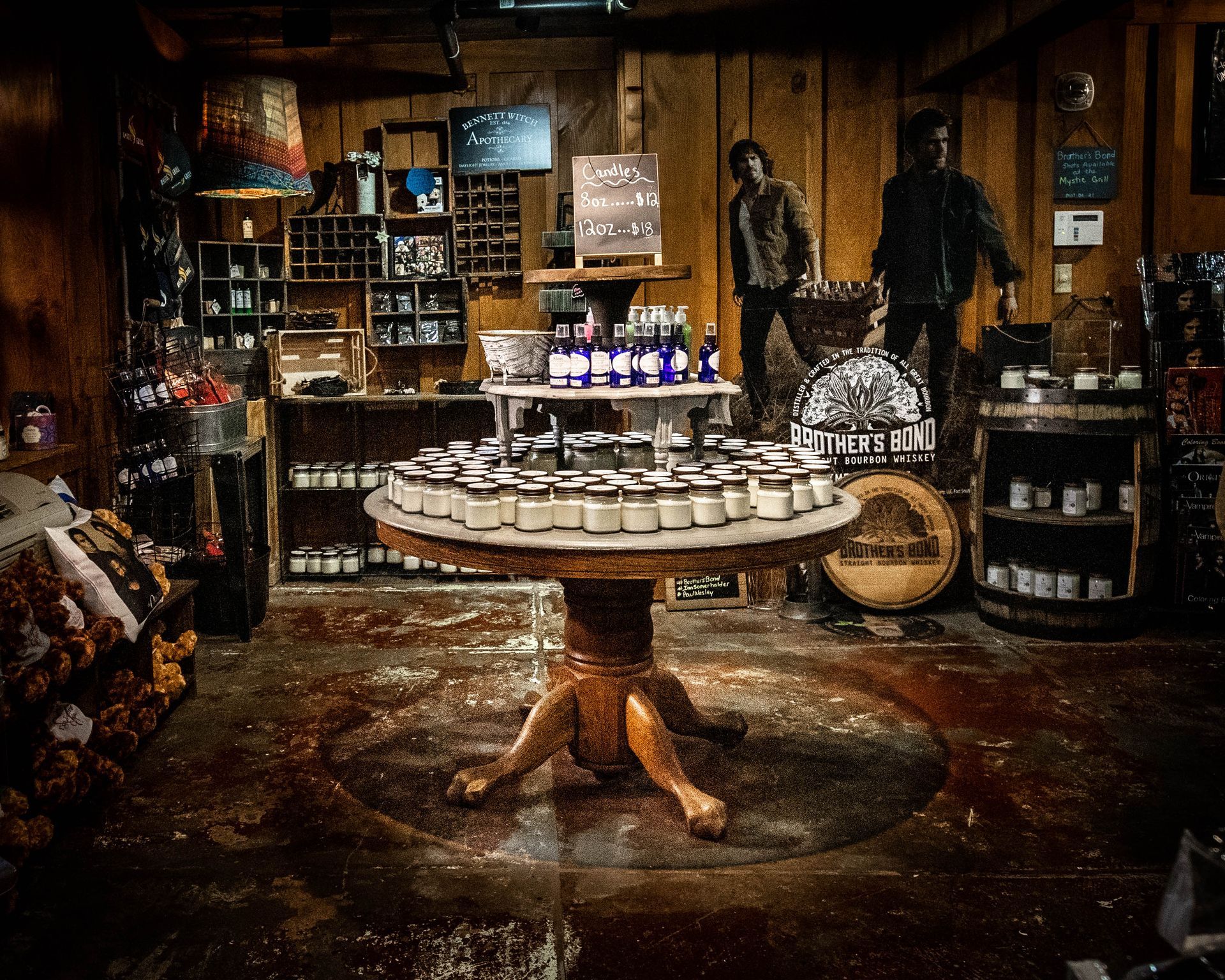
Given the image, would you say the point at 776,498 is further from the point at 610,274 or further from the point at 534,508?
the point at 610,274

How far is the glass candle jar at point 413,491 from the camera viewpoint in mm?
3326

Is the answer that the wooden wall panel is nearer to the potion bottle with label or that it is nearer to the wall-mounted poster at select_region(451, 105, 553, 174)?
the wall-mounted poster at select_region(451, 105, 553, 174)

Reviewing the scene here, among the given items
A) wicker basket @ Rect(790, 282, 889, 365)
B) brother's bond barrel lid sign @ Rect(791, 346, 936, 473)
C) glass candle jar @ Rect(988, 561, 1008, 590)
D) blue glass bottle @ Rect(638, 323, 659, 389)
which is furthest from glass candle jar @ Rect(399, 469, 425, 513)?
glass candle jar @ Rect(988, 561, 1008, 590)

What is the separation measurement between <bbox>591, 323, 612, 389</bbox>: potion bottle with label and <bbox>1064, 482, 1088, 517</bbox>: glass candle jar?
2638mm

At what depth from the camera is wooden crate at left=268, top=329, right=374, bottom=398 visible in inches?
253

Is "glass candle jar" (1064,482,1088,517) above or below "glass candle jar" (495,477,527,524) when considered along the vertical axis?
below

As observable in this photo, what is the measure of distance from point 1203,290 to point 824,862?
12.3 ft

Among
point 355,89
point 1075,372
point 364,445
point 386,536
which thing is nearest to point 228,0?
point 355,89

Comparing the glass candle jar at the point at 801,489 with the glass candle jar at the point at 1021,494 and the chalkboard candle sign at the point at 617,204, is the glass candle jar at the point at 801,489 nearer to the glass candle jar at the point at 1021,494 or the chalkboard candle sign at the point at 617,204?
the chalkboard candle sign at the point at 617,204

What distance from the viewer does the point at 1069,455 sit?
545 cm

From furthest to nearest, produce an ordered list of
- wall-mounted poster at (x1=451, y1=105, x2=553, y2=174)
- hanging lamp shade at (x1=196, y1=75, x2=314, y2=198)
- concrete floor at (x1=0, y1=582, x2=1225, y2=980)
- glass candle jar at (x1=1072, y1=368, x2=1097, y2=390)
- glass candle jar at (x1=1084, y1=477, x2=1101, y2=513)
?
wall-mounted poster at (x1=451, y1=105, x2=553, y2=174) → glass candle jar at (x1=1084, y1=477, x2=1101, y2=513) → glass candle jar at (x1=1072, y1=368, x2=1097, y2=390) → hanging lamp shade at (x1=196, y1=75, x2=314, y2=198) → concrete floor at (x1=0, y1=582, x2=1225, y2=980)

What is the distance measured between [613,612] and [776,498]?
618 mm

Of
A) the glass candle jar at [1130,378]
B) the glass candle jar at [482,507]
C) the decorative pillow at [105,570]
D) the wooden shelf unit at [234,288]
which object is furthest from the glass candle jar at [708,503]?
the wooden shelf unit at [234,288]

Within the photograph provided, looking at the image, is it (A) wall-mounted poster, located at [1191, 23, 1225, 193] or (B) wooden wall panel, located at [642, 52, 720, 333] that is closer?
(A) wall-mounted poster, located at [1191, 23, 1225, 193]
